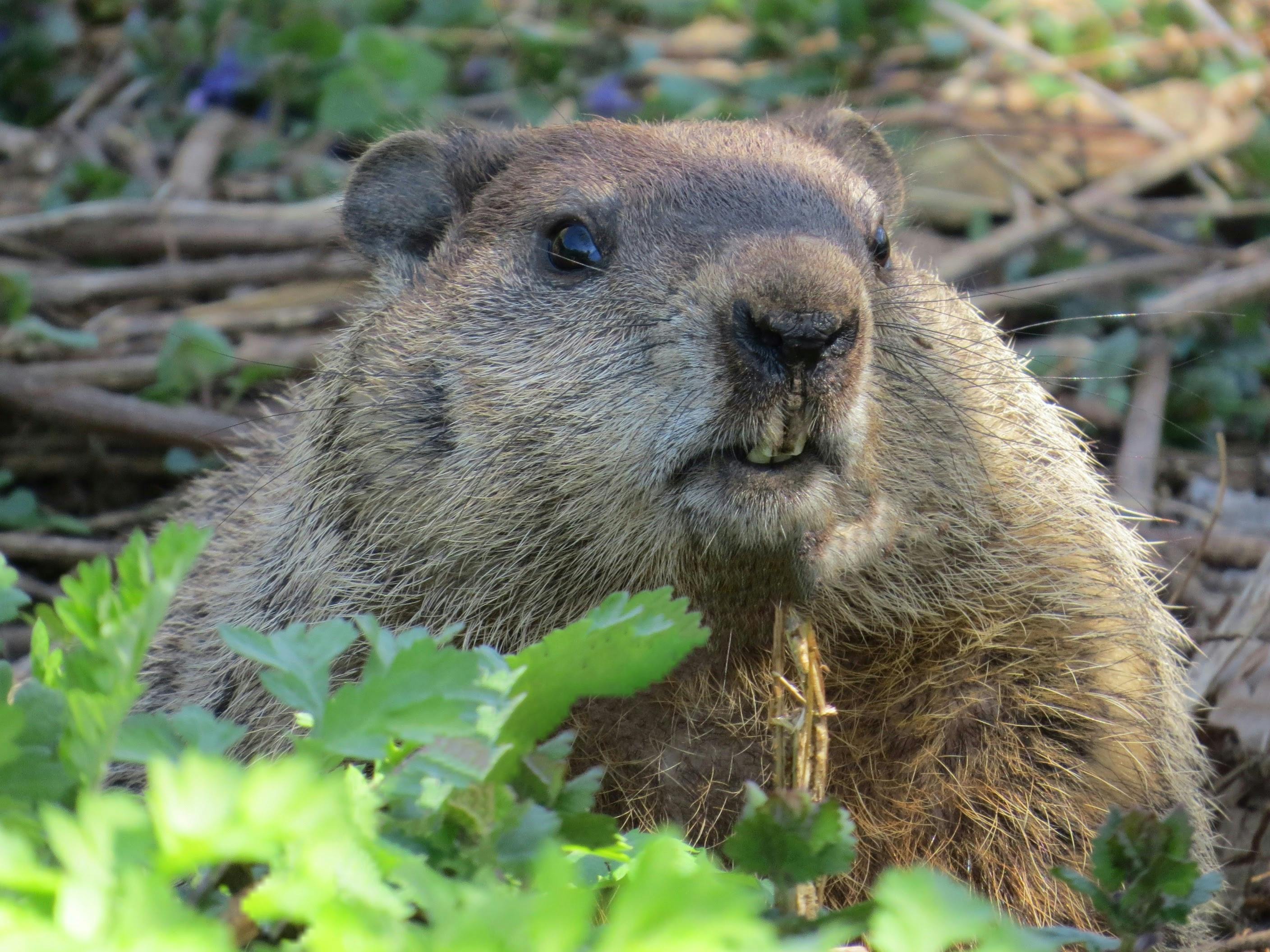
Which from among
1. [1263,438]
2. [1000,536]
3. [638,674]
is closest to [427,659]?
[638,674]

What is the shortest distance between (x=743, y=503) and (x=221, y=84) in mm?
5248

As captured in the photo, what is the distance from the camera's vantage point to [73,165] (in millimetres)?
6527

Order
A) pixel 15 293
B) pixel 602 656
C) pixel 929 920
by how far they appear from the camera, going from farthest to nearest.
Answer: pixel 15 293 < pixel 602 656 < pixel 929 920

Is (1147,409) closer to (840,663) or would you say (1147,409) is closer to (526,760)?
(840,663)

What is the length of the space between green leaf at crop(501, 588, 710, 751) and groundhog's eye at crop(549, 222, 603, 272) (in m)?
1.45

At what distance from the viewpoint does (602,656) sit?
199cm

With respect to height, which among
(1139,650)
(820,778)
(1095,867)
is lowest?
(1139,650)

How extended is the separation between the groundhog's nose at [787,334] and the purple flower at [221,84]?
518 centimetres

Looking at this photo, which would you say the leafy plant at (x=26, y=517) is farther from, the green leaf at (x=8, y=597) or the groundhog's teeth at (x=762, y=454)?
the groundhog's teeth at (x=762, y=454)

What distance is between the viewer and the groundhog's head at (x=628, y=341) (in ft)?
8.95

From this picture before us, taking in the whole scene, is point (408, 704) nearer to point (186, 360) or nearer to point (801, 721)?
point (801, 721)

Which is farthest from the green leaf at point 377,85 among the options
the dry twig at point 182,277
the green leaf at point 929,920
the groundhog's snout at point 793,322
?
the green leaf at point 929,920

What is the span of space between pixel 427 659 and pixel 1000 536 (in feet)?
6.80

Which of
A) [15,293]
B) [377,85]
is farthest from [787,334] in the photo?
[377,85]
